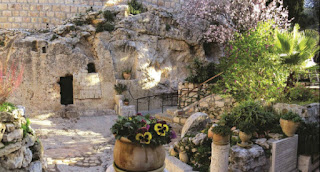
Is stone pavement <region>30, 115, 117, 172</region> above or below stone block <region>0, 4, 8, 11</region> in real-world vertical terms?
below

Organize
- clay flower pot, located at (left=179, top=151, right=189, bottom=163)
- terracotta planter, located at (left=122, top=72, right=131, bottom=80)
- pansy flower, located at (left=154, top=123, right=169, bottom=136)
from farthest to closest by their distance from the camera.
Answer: terracotta planter, located at (left=122, top=72, right=131, bottom=80)
clay flower pot, located at (left=179, top=151, right=189, bottom=163)
pansy flower, located at (left=154, top=123, right=169, bottom=136)

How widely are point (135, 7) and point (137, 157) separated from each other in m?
12.4

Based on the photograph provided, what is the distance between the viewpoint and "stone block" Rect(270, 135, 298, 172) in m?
5.04

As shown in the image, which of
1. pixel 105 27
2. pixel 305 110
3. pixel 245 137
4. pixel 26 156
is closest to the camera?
pixel 26 156

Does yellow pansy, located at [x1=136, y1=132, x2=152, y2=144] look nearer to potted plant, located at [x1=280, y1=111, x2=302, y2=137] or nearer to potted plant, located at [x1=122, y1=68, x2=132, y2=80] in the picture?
potted plant, located at [x1=280, y1=111, x2=302, y2=137]

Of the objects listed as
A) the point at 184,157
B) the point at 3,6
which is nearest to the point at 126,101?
the point at 184,157

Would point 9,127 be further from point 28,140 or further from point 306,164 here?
point 306,164

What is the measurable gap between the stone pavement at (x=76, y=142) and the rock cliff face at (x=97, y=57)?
4.21ft

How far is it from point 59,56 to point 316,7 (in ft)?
56.8

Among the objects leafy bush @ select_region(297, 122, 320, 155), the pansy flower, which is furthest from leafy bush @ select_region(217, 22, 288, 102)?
the pansy flower

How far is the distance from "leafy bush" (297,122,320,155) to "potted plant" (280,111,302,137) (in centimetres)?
35

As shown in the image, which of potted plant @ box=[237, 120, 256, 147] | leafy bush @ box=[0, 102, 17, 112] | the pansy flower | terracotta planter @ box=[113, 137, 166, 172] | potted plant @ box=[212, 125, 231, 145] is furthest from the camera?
potted plant @ box=[237, 120, 256, 147]

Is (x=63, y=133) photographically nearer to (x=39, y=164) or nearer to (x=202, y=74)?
(x=39, y=164)

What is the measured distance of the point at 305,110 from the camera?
6074 millimetres
